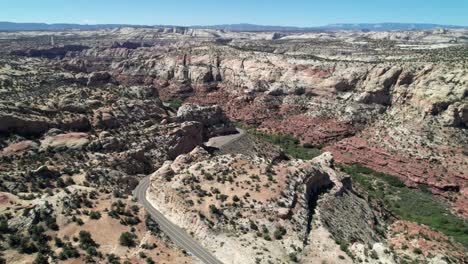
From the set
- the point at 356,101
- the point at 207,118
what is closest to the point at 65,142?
the point at 207,118

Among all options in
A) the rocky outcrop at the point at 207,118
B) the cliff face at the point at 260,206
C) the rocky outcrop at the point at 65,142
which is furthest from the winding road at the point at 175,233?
the rocky outcrop at the point at 207,118

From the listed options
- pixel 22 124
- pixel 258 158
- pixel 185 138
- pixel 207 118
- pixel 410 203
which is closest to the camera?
pixel 22 124

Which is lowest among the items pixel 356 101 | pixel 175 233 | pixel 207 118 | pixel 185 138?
pixel 175 233

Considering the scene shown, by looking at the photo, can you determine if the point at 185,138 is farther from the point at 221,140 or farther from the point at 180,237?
the point at 180,237

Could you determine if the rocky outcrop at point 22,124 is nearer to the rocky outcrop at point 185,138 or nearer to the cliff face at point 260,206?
the rocky outcrop at point 185,138

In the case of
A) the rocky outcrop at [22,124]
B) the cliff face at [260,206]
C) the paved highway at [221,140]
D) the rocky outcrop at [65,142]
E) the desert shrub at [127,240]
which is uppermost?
the rocky outcrop at [22,124]

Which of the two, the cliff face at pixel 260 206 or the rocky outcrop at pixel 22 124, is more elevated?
the rocky outcrop at pixel 22 124

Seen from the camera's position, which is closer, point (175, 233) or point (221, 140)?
point (175, 233)

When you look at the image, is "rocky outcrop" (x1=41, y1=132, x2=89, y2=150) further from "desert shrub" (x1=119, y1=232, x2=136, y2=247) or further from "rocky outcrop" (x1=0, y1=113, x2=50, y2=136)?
"desert shrub" (x1=119, y1=232, x2=136, y2=247)

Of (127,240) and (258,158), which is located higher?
(127,240)

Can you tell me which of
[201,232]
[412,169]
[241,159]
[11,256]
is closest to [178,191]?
[201,232]

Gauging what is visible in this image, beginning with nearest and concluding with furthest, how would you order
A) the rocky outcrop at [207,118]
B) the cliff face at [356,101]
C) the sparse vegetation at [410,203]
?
the sparse vegetation at [410,203]
the cliff face at [356,101]
the rocky outcrop at [207,118]
